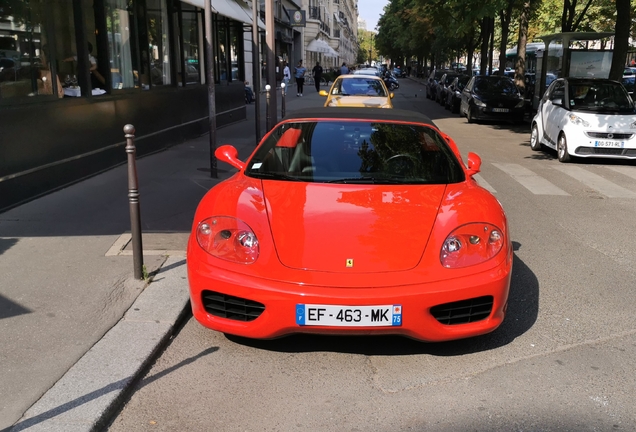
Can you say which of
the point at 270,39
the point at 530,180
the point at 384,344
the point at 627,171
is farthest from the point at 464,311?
the point at 270,39

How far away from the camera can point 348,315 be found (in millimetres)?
3482

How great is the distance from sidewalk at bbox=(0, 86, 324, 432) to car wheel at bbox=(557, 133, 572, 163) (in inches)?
296

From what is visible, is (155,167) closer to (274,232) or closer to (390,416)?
(274,232)

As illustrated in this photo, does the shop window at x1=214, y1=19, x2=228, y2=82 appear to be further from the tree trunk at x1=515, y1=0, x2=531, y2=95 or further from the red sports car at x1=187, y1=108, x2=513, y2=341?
the red sports car at x1=187, y1=108, x2=513, y2=341

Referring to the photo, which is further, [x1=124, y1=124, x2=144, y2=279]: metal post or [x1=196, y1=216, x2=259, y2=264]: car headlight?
[x1=124, y1=124, x2=144, y2=279]: metal post

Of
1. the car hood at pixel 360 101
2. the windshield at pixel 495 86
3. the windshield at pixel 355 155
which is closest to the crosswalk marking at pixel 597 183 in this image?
the car hood at pixel 360 101

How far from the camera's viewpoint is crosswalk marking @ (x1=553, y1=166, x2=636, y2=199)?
923 cm

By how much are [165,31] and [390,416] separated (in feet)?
40.5

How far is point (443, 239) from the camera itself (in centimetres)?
378

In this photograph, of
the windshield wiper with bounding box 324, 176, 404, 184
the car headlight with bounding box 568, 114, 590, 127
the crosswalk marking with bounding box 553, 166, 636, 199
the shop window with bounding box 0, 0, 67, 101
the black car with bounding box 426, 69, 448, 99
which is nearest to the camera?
the windshield wiper with bounding box 324, 176, 404, 184

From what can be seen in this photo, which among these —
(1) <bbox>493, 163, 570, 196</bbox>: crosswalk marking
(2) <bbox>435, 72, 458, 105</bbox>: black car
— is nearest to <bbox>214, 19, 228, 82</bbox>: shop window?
(1) <bbox>493, 163, 570, 196</bbox>: crosswalk marking

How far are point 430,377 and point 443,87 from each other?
1039 inches

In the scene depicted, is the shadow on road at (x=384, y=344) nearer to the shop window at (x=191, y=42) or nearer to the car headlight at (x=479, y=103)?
the shop window at (x=191, y=42)

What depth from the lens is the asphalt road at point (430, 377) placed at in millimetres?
3150
